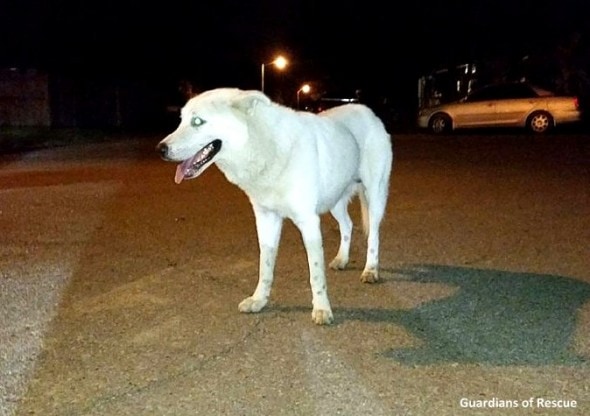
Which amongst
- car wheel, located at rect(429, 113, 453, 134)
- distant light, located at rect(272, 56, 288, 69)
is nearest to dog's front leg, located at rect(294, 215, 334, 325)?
car wheel, located at rect(429, 113, 453, 134)

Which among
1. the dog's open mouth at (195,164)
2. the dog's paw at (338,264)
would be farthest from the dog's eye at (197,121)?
the dog's paw at (338,264)

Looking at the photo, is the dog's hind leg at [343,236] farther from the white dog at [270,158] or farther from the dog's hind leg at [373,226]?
the white dog at [270,158]

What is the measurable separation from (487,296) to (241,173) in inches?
90.0

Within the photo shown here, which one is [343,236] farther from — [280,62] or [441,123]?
[280,62]

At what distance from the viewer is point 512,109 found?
92.9 feet

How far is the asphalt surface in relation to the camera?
17.1 ft

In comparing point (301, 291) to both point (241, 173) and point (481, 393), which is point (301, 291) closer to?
point (241, 173)

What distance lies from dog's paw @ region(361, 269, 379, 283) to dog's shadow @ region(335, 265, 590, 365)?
13 cm

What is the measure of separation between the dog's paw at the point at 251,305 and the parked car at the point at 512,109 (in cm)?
2260

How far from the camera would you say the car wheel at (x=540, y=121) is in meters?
28.0

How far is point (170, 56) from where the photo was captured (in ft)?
155

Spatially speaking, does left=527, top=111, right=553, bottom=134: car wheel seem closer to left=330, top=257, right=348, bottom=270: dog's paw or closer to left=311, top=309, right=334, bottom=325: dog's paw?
left=330, top=257, right=348, bottom=270: dog's paw

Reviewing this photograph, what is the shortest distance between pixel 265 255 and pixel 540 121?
887 inches

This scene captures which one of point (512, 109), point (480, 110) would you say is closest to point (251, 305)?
point (512, 109)
